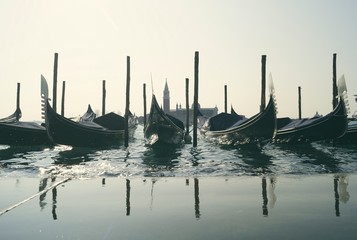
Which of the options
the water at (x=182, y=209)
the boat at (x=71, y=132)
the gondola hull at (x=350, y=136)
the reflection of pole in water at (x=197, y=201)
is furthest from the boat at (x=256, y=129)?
the reflection of pole in water at (x=197, y=201)

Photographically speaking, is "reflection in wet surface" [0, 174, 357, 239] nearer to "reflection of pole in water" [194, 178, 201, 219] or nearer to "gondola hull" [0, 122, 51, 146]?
"reflection of pole in water" [194, 178, 201, 219]

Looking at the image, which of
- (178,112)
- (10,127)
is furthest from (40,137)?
(178,112)

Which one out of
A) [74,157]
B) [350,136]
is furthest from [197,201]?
[350,136]

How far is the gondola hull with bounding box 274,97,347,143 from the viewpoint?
11.0 metres

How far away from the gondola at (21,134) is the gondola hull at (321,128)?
9989 millimetres

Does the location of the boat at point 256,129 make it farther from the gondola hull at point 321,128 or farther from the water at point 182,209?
the water at point 182,209

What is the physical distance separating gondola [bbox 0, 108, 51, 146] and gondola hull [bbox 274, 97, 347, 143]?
32.8ft

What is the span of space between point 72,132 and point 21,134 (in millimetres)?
2868

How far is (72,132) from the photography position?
11.5 metres

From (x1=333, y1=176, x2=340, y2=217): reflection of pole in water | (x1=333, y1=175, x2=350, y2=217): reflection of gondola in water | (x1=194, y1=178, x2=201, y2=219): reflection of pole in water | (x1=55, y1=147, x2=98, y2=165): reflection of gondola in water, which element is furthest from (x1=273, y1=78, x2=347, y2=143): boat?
(x1=194, y1=178, x2=201, y2=219): reflection of pole in water

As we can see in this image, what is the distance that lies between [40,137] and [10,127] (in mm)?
1297

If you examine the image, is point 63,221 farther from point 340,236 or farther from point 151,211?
point 340,236

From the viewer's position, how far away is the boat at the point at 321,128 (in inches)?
432

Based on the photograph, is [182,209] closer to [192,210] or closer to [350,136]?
[192,210]
